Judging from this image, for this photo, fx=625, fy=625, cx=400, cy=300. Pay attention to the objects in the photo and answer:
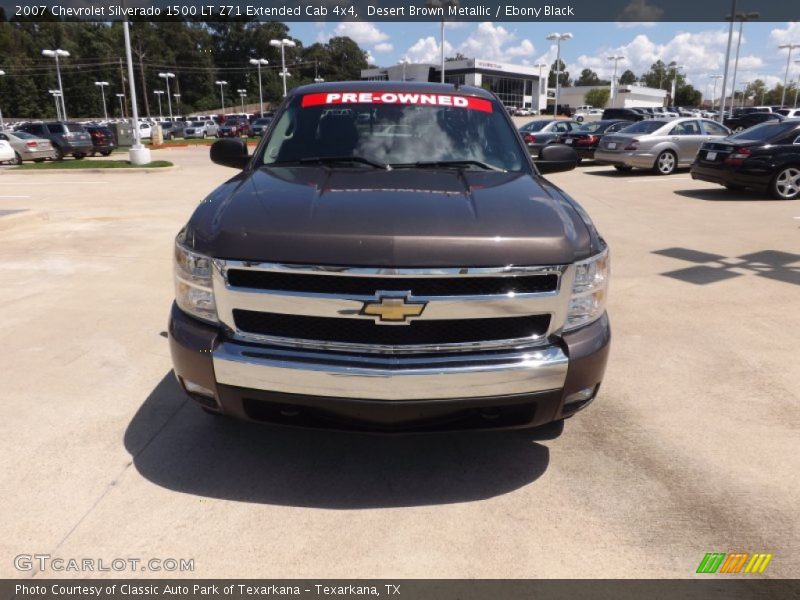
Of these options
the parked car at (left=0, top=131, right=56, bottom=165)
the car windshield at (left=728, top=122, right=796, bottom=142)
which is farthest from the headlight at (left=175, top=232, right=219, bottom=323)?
the parked car at (left=0, top=131, right=56, bottom=165)

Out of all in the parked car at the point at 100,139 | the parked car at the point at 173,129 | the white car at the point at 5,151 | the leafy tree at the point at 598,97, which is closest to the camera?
the white car at the point at 5,151

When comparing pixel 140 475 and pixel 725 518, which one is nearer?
pixel 725 518

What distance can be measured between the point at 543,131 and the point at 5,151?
771 inches

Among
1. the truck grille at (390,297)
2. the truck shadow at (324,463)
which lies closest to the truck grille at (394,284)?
the truck grille at (390,297)

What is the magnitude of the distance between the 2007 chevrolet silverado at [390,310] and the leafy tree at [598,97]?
118m

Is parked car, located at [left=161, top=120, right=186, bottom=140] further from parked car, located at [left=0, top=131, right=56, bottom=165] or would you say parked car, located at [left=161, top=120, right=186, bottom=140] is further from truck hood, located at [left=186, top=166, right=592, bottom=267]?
truck hood, located at [left=186, top=166, right=592, bottom=267]

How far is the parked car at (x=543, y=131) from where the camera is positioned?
2131 centimetres

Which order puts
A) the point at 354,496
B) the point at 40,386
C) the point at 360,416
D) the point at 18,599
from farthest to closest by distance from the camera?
the point at 40,386, the point at 354,496, the point at 360,416, the point at 18,599

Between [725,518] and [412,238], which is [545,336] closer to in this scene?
[412,238]

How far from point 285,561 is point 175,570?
0.42m

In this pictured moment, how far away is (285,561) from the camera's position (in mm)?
2451

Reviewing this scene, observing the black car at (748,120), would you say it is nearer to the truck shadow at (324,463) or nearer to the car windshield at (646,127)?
the car windshield at (646,127)

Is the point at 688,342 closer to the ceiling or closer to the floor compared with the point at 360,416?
closer to the floor

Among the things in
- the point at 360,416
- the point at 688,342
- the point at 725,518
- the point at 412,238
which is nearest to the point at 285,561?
the point at 360,416
